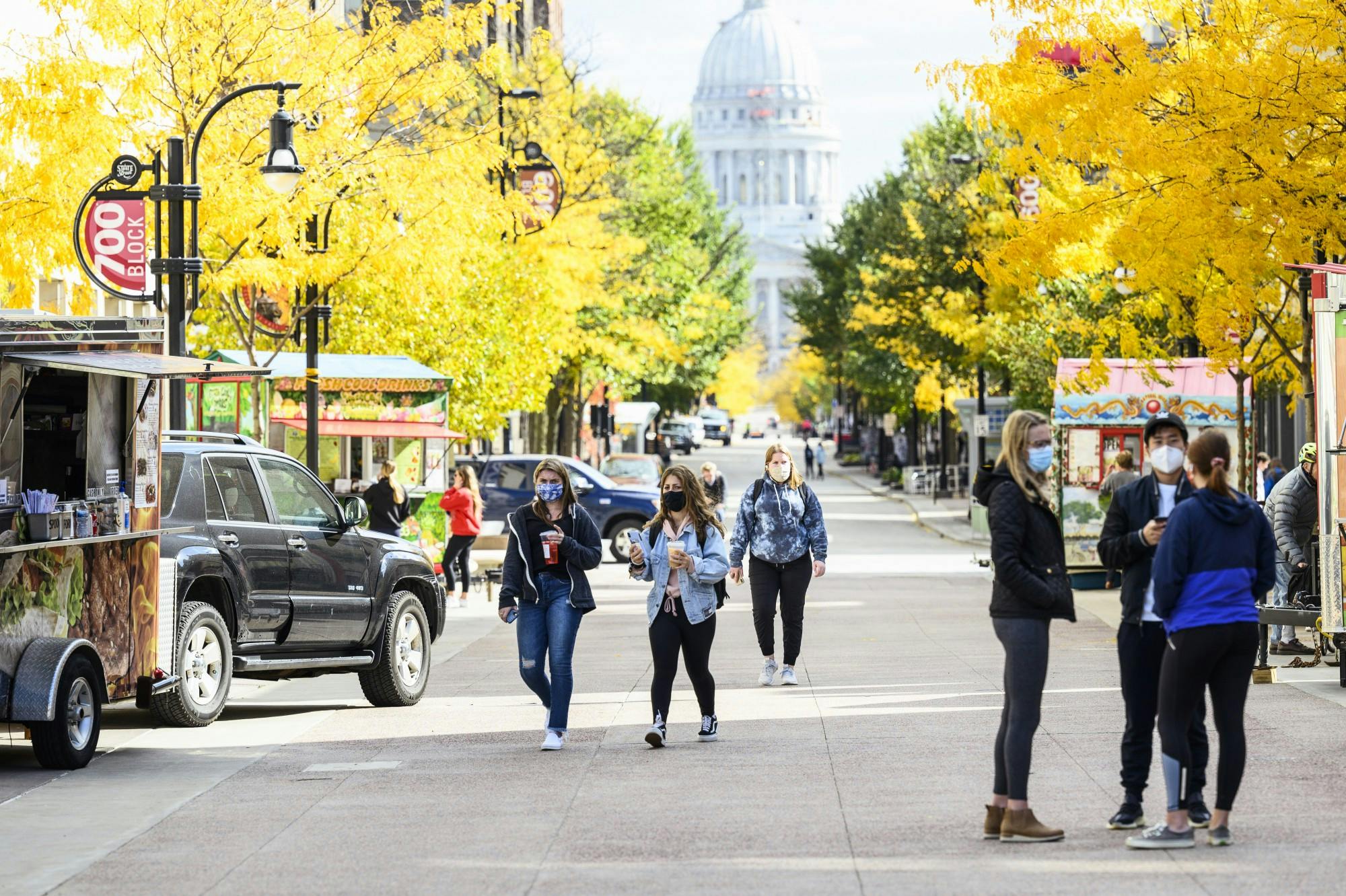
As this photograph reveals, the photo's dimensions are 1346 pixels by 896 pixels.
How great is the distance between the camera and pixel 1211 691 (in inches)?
328

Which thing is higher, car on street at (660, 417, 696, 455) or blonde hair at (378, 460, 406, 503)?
car on street at (660, 417, 696, 455)

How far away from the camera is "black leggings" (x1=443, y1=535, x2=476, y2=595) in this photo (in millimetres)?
25797

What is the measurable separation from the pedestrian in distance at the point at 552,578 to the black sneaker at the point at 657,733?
1.64ft

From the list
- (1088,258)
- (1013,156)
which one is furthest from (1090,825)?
(1088,258)

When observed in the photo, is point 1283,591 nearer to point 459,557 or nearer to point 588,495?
point 459,557

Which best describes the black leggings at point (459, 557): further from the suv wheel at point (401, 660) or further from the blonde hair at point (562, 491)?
the blonde hair at point (562, 491)

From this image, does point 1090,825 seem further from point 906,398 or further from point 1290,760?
point 906,398

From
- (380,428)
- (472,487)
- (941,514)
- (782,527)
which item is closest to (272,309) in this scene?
(380,428)

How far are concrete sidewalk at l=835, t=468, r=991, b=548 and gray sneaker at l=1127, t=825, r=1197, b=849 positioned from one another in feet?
78.2

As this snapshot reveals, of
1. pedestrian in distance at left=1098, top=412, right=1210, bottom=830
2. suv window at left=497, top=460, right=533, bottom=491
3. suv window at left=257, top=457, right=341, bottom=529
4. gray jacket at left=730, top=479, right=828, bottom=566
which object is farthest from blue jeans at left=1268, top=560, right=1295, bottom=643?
suv window at left=497, top=460, right=533, bottom=491

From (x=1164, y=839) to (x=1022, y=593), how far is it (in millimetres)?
1118

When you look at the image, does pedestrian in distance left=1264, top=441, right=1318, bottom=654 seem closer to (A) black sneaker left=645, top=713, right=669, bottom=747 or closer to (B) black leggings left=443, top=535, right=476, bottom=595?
(A) black sneaker left=645, top=713, right=669, bottom=747

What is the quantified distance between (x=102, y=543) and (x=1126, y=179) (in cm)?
1089

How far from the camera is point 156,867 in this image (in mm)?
8586
